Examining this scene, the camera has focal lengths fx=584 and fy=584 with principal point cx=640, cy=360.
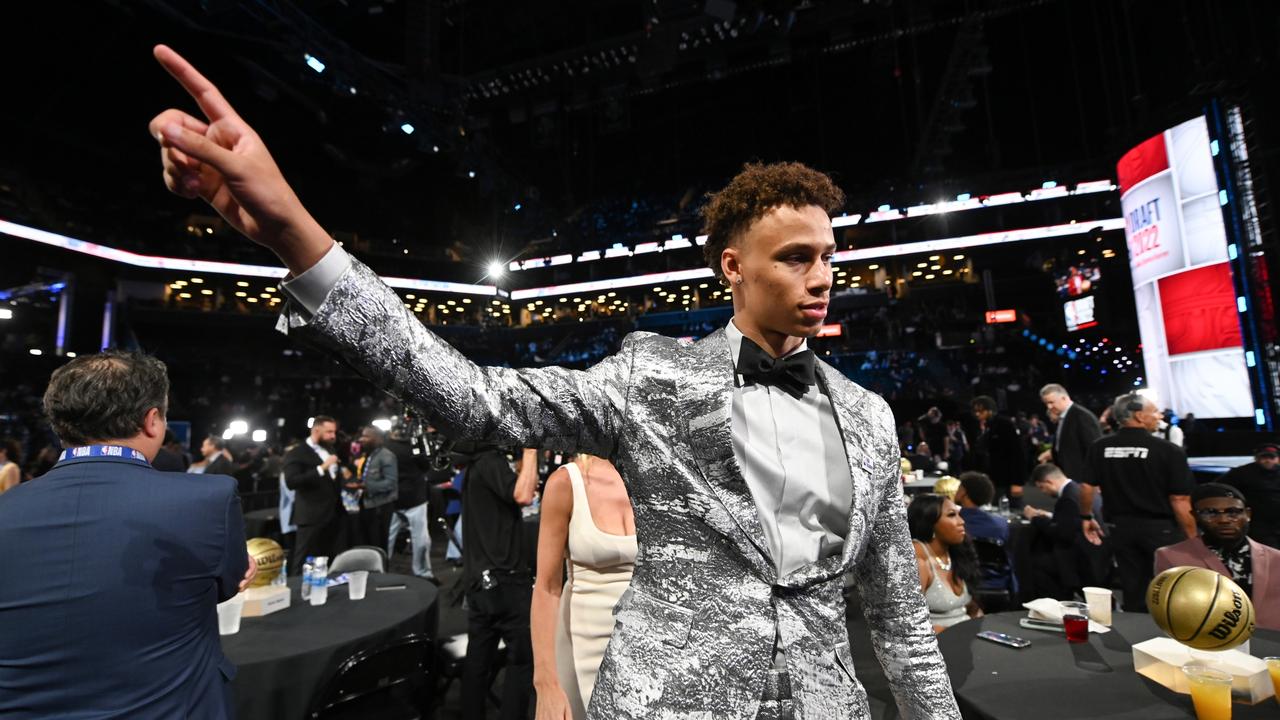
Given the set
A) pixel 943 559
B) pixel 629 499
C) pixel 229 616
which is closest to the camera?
pixel 629 499

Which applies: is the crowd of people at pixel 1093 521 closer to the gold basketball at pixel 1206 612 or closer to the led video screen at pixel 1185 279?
the gold basketball at pixel 1206 612

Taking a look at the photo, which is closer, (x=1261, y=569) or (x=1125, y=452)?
(x=1261, y=569)

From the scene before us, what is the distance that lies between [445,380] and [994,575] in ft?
16.8

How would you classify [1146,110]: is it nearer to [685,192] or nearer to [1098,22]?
[1098,22]

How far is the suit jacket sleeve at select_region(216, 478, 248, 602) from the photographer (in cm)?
186

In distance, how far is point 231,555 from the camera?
188 cm

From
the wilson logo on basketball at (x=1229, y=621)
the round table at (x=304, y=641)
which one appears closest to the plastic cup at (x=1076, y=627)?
the wilson logo on basketball at (x=1229, y=621)

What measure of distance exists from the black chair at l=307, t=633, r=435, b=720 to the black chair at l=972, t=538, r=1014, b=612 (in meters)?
4.00

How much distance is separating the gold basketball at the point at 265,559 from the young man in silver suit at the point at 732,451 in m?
2.78

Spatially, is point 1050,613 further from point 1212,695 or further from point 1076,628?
point 1212,695

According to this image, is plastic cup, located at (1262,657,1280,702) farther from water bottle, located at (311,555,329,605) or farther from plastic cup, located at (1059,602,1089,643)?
water bottle, located at (311,555,329,605)

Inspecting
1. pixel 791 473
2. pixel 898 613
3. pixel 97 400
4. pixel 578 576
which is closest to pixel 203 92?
pixel 791 473

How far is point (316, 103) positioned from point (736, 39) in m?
10.0

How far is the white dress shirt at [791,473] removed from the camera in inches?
41.4
